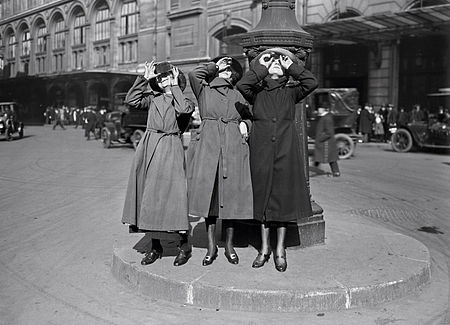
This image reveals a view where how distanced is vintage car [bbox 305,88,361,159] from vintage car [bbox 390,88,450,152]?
1.98 meters

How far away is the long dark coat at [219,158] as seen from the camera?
4.41 metres

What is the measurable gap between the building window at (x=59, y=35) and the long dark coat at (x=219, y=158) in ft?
162

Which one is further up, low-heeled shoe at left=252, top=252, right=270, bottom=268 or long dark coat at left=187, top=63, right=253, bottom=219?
long dark coat at left=187, top=63, right=253, bottom=219

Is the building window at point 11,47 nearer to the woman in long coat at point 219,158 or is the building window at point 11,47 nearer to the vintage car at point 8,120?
the vintage car at point 8,120

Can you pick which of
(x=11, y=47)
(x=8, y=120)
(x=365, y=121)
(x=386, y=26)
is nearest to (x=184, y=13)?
(x=8, y=120)

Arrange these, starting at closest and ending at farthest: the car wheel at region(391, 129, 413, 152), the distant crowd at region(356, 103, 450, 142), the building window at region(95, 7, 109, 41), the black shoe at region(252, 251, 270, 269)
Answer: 1. the black shoe at region(252, 251, 270, 269)
2. the car wheel at region(391, 129, 413, 152)
3. the distant crowd at region(356, 103, 450, 142)
4. the building window at region(95, 7, 109, 41)

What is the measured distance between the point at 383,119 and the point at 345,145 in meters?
8.49

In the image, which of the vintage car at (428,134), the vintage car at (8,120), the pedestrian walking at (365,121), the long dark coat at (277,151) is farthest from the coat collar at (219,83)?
the vintage car at (8,120)

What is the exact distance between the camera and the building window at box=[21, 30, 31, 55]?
48.7 meters

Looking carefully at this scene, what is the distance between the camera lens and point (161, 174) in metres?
4.38

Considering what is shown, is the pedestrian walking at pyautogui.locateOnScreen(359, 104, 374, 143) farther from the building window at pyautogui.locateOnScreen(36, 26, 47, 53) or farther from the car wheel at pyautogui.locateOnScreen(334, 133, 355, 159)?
the building window at pyautogui.locateOnScreen(36, 26, 47, 53)

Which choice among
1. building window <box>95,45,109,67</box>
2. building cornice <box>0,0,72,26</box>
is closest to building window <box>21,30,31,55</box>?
building cornice <box>0,0,72,26</box>

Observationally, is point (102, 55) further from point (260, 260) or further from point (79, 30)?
point (260, 260)

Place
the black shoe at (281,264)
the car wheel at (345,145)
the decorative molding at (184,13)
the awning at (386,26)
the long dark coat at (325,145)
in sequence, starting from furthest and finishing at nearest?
the decorative molding at (184,13) → the awning at (386,26) → the car wheel at (345,145) → the long dark coat at (325,145) → the black shoe at (281,264)
